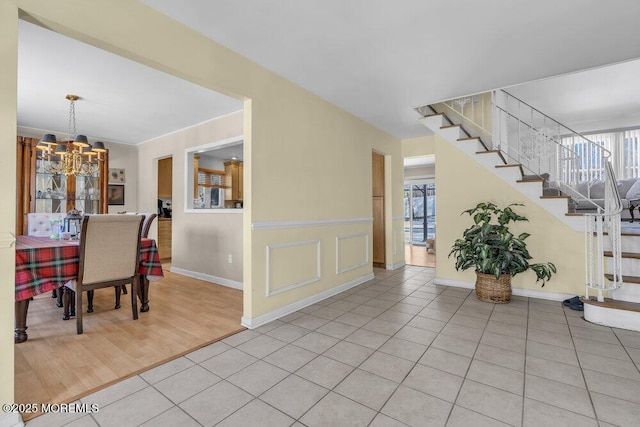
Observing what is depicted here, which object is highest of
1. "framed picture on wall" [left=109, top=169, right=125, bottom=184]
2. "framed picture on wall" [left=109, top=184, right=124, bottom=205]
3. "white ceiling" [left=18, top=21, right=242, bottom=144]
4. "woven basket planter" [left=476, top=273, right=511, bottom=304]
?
"white ceiling" [left=18, top=21, right=242, bottom=144]

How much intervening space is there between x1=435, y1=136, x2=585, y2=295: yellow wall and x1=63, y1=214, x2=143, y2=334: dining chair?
385 centimetres

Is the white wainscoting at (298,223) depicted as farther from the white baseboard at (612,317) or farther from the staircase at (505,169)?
the white baseboard at (612,317)

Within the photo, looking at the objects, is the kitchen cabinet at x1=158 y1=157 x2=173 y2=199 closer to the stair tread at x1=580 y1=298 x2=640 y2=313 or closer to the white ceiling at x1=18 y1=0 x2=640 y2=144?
the white ceiling at x1=18 y1=0 x2=640 y2=144

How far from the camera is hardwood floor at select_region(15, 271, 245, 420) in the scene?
70.8 inches

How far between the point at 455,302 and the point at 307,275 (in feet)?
5.79

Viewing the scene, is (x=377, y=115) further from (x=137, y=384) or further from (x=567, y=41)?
(x=137, y=384)

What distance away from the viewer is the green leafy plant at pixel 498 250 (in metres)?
3.25

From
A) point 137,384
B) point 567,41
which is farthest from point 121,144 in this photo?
point 567,41

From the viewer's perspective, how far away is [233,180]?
22.9ft

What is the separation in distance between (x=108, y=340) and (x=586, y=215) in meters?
4.75

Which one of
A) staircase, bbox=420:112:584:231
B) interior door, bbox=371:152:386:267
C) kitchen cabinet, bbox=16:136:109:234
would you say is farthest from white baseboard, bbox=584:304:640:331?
kitchen cabinet, bbox=16:136:109:234

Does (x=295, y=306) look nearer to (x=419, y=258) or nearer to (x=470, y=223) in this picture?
(x=470, y=223)

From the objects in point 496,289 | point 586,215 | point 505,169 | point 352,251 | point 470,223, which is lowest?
point 496,289

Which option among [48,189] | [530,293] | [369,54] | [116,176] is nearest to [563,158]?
[530,293]
